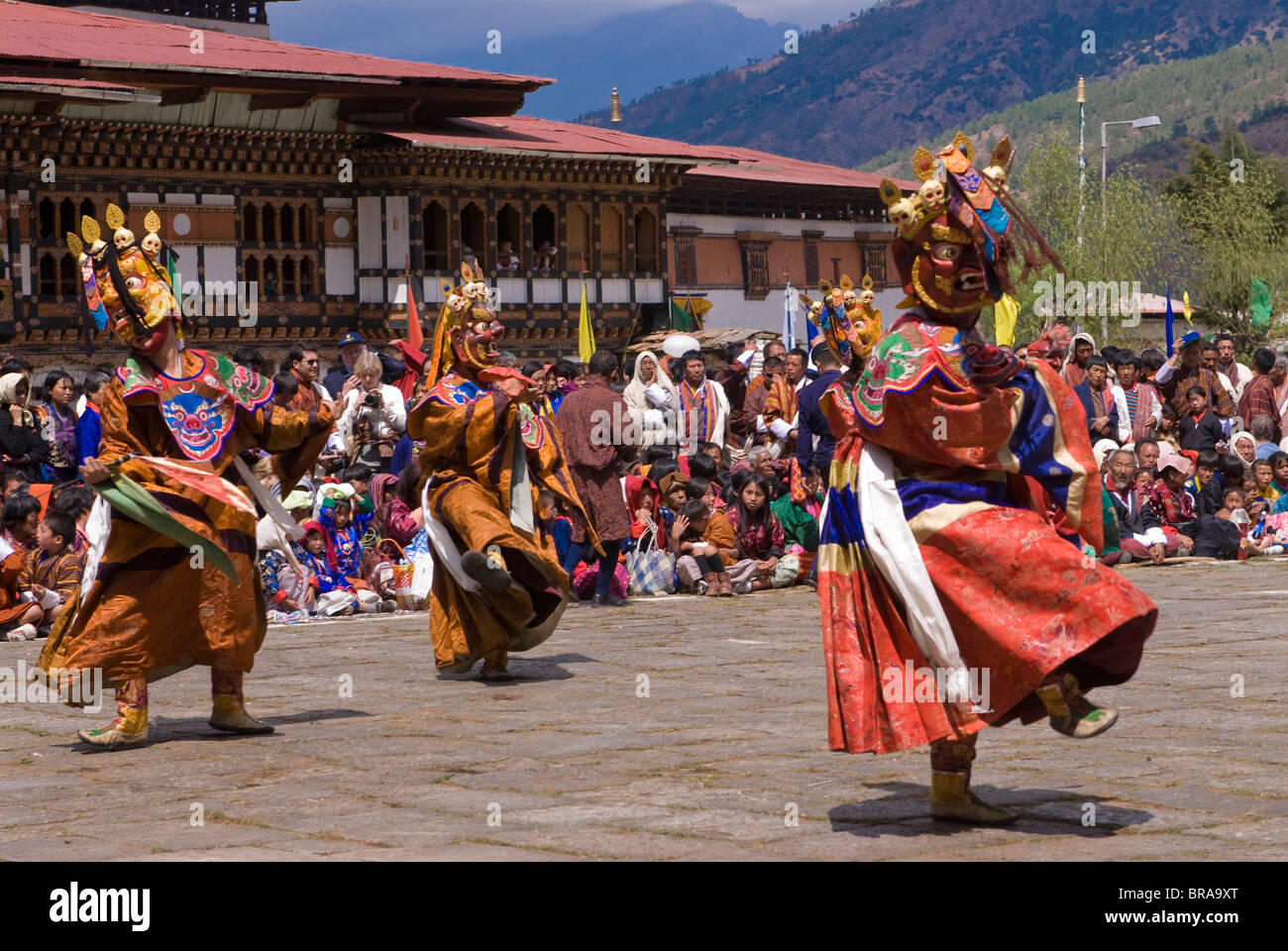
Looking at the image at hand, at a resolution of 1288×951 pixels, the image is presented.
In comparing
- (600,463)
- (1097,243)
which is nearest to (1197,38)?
(1097,243)

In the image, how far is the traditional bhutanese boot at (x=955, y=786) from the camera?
5695 millimetres

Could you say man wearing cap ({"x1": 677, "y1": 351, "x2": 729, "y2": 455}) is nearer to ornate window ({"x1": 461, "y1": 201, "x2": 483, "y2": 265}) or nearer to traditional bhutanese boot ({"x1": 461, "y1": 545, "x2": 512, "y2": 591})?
traditional bhutanese boot ({"x1": 461, "y1": 545, "x2": 512, "y2": 591})

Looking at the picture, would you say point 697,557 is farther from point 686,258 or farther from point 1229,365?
point 686,258

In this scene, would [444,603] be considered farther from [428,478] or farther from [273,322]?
[273,322]

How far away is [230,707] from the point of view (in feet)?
25.6

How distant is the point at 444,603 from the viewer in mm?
9453

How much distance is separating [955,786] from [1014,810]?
0.73 ft

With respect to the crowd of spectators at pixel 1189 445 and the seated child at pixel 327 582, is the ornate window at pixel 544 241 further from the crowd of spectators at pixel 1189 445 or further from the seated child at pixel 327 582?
the seated child at pixel 327 582

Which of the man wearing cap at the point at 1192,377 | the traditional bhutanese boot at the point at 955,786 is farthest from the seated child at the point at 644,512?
the traditional bhutanese boot at the point at 955,786

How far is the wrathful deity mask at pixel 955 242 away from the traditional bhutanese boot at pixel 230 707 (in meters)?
3.32

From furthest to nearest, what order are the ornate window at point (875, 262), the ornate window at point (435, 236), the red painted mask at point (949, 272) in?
the ornate window at point (875, 262), the ornate window at point (435, 236), the red painted mask at point (949, 272)

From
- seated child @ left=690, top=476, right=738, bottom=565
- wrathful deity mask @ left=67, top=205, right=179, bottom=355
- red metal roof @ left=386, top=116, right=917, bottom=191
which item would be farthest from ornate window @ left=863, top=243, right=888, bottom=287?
wrathful deity mask @ left=67, top=205, right=179, bottom=355

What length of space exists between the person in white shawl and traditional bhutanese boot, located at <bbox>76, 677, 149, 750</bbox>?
6.94 m

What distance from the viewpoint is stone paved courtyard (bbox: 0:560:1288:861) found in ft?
17.9
